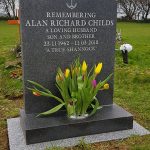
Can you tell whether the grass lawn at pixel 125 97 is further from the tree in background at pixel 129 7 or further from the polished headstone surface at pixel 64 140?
the tree in background at pixel 129 7

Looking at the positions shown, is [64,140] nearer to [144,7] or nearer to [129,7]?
[129,7]

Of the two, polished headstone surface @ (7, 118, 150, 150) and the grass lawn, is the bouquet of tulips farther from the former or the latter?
the grass lawn

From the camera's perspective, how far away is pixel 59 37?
15.2 feet

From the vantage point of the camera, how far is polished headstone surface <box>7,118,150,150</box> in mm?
4184

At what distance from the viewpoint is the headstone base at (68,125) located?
166 inches

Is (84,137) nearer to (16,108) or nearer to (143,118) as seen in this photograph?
(143,118)

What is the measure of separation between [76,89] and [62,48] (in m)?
0.63

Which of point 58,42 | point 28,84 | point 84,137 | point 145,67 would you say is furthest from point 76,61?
point 145,67

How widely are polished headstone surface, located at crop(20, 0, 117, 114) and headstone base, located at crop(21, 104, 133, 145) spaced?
0.34 meters

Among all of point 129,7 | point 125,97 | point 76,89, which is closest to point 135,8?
point 129,7

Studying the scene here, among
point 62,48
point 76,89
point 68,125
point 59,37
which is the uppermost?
point 59,37

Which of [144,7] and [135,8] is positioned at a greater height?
[144,7]

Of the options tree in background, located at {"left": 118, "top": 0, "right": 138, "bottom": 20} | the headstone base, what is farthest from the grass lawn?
tree in background, located at {"left": 118, "top": 0, "right": 138, "bottom": 20}

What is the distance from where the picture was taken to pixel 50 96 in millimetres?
4598
